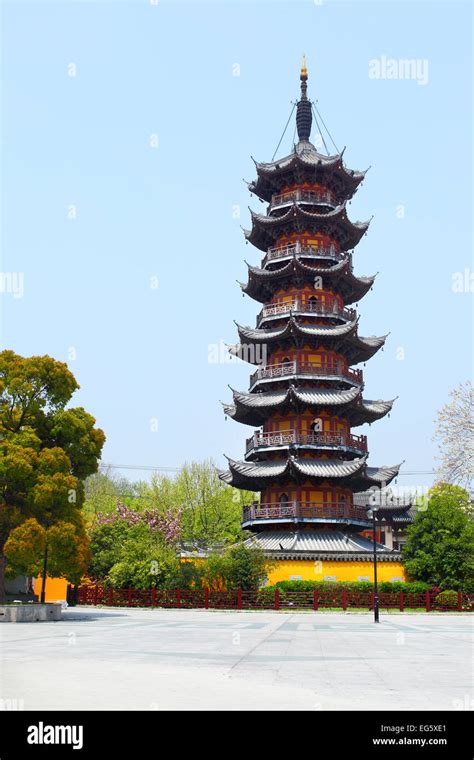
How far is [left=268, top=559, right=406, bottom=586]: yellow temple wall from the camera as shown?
44.2 metres

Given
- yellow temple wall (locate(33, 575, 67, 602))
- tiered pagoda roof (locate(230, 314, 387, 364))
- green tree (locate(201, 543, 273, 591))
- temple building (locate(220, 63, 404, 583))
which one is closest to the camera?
green tree (locate(201, 543, 273, 591))

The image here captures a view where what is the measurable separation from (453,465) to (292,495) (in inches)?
423

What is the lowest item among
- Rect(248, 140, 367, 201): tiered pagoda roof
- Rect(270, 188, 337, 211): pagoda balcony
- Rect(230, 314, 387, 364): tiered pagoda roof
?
Rect(230, 314, 387, 364): tiered pagoda roof

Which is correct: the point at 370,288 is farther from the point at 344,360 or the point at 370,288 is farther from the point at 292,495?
the point at 292,495

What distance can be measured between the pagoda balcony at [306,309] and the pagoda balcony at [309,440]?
8258 mm

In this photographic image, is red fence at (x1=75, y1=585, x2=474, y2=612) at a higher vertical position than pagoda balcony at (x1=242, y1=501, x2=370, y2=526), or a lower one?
lower

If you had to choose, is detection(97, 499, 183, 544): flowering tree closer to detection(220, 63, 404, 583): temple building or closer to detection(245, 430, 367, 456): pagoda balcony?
detection(220, 63, 404, 583): temple building

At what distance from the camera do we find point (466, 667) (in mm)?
14375

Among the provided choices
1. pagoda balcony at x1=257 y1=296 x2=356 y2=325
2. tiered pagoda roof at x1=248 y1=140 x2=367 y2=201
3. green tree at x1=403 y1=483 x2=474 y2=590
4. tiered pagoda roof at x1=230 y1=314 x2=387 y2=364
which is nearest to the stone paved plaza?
green tree at x1=403 y1=483 x2=474 y2=590

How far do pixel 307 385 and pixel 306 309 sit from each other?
543 cm

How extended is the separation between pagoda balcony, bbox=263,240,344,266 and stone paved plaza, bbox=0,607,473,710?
3188 centimetres

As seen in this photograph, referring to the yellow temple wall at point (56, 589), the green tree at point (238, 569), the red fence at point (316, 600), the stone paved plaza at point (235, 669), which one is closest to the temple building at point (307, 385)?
the green tree at point (238, 569)

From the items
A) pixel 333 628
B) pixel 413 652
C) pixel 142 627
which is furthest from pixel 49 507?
pixel 413 652

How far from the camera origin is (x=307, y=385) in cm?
5031
